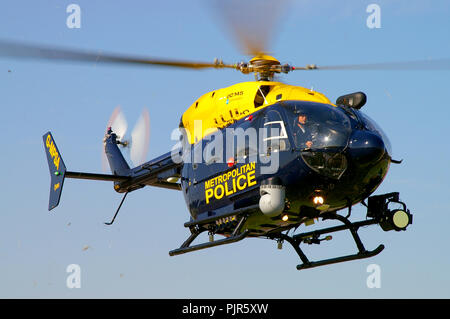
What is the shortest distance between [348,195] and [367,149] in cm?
132

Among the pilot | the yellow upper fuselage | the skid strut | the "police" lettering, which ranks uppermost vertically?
the yellow upper fuselage

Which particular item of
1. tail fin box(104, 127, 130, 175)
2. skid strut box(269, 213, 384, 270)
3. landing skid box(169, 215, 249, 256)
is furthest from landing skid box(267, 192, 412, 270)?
tail fin box(104, 127, 130, 175)

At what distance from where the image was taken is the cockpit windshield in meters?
18.4

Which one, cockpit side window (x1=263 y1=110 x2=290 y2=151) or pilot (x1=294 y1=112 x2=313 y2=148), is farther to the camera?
cockpit side window (x1=263 y1=110 x2=290 y2=151)

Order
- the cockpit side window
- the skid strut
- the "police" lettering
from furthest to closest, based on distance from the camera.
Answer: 1. the skid strut
2. the "police" lettering
3. the cockpit side window

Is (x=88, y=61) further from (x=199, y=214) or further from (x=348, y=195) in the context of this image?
(x=348, y=195)

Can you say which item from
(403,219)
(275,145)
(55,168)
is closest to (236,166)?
(275,145)

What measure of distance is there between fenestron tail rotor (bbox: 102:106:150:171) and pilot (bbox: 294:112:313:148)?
23.7 feet

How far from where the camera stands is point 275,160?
743 inches

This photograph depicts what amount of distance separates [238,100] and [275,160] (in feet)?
7.00

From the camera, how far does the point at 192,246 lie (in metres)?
21.1

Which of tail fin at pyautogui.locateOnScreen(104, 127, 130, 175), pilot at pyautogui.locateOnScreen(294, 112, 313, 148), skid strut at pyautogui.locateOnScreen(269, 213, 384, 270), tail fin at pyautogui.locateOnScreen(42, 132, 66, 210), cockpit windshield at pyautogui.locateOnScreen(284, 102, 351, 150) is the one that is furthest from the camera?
tail fin at pyautogui.locateOnScreen(104, 127, 130, 175)
